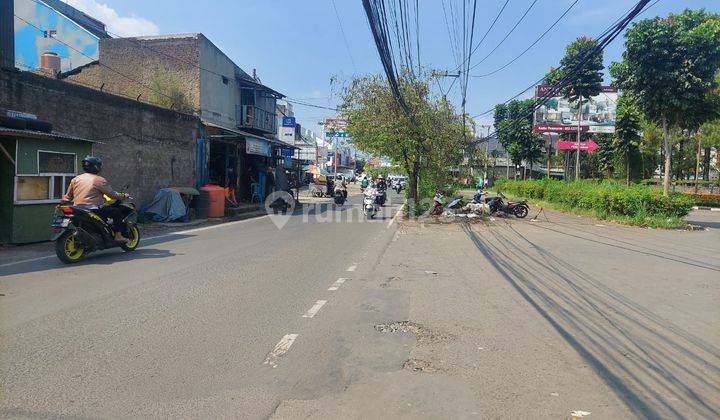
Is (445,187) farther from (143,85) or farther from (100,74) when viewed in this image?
(100,74)

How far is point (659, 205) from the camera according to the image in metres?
19.0

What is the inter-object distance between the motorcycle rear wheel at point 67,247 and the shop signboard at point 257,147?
14.9 meters

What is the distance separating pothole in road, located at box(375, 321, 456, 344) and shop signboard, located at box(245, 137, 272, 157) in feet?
61.9

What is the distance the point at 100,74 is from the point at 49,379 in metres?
31.1

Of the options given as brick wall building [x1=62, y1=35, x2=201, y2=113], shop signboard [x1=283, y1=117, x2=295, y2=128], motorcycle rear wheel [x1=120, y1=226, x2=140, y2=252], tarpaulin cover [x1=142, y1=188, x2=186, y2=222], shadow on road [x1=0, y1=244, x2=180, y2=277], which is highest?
brick wall building [x1=62, y1=35, x2=201, y2=113]

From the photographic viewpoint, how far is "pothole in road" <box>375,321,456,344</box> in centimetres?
532

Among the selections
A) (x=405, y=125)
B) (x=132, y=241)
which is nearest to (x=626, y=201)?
(x=405, y=125)

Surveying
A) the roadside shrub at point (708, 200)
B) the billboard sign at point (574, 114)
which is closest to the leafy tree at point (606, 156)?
the billboard sign at point (574, 114)

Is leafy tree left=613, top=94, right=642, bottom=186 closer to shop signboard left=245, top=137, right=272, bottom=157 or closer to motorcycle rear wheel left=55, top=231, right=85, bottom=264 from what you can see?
shop signboard left=245, top=137, right=272, bottom=157

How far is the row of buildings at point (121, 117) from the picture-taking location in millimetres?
11047

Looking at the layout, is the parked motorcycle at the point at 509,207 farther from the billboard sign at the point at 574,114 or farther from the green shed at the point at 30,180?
the billboard sign at the point at 574,114

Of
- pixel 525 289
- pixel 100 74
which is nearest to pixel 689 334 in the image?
pixel 525 289

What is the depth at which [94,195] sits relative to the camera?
927 centimetres

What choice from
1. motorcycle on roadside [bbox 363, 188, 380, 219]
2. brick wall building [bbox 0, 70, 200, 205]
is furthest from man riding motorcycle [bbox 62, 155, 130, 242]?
motorcycle on roadside [bbox 363, 188, 380, 219]
